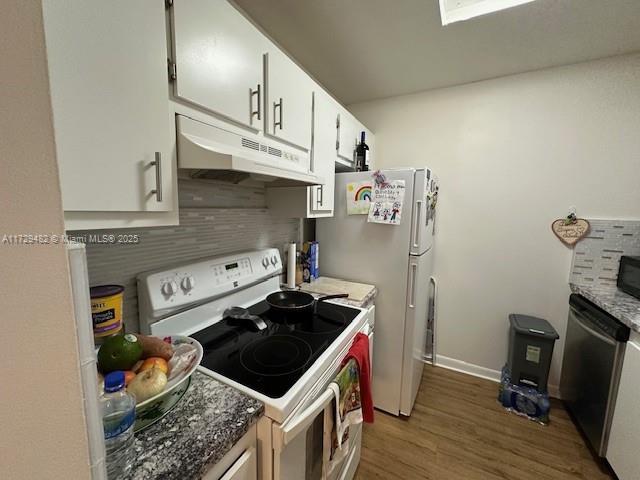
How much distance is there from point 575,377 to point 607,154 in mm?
1489

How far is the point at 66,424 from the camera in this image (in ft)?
0.99

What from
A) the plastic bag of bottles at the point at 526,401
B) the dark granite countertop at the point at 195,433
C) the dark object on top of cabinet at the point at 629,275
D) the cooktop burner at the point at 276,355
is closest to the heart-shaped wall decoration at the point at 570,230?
the dark object on top of cabinet at the point at 629,275

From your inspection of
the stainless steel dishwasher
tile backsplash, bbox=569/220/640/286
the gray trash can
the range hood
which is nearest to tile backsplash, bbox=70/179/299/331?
the range hood

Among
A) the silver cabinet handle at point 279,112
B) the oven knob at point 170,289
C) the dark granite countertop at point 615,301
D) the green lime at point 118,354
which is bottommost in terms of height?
the dark granite countertop at point 615,301

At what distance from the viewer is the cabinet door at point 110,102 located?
1.72 ft

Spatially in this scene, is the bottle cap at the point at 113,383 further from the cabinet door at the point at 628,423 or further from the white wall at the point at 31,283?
the cabinet door at the point at 628,423

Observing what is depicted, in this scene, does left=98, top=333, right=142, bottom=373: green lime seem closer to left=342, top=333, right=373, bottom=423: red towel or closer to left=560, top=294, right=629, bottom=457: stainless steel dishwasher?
left=342, top=333, right=373, bottom=423: red towel

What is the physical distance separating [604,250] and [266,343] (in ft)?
7.44

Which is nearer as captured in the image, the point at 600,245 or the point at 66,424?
the point at 66,424

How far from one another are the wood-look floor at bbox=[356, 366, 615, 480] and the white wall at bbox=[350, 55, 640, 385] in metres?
0.44

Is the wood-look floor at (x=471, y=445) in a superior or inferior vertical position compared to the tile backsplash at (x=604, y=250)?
inferior

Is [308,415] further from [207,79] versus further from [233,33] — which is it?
[233,33]

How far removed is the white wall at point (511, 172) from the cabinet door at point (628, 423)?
70 cm

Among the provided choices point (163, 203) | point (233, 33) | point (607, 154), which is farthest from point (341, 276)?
point (607, 154)
